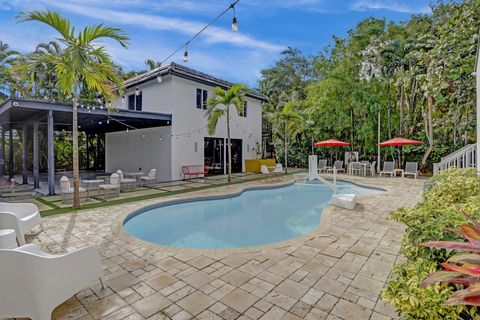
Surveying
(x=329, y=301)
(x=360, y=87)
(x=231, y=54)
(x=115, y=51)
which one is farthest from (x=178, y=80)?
(x=329, y=301)

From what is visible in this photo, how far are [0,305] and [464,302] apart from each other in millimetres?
3723

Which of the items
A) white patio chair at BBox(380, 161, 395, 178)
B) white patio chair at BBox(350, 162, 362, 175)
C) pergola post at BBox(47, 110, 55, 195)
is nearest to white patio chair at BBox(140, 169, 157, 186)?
pergola post at BBox(47, 110, 55, 195)

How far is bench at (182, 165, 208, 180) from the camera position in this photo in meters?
13.5

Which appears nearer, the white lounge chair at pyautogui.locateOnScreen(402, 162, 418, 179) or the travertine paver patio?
the travertine paver patio

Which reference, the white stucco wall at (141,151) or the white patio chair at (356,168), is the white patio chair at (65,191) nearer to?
the white stucco wall at (141,151)

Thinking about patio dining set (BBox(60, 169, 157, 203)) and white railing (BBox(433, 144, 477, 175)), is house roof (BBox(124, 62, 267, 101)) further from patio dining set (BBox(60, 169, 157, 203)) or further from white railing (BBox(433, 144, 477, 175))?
white railing (BBox(433, 144, 477, 175))

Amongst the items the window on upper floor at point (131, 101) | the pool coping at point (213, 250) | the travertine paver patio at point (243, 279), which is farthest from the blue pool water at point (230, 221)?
the window on upper floor at point (131, 101)

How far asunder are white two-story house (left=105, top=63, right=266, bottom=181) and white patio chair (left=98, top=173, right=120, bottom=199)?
10.9ft

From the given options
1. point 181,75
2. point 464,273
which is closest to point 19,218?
point 464,273

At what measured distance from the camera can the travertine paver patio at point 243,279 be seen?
9.04 feet

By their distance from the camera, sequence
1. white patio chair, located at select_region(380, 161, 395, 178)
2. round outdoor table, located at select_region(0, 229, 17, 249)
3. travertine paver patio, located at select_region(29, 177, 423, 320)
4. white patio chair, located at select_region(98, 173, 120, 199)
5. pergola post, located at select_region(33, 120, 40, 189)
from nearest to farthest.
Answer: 1. travertine paver patio, located at select_region(29, 177, 423, 320)
2. round outdoor table, located at select_region(0, 229, 17, 249)
3. white patio chair, located at select_region(98, 173, 120, 199)
4. pergola post, located at select_region(33, 120, 40, 189)
5. white patio chair, located at select_region(380, 161, 395, 178)

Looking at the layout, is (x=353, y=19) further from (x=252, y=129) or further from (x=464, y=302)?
(x=464, y=302)

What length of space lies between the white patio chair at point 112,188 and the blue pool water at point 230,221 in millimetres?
2393

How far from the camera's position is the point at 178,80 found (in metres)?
13.3
